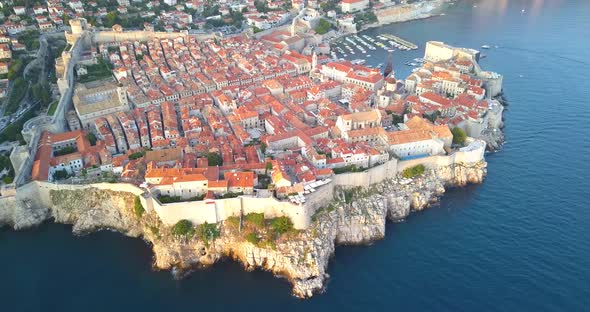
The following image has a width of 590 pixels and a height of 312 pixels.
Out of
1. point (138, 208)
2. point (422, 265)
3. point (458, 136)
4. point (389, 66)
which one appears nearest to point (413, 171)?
point (458, 136)

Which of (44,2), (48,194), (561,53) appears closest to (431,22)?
(561,53)

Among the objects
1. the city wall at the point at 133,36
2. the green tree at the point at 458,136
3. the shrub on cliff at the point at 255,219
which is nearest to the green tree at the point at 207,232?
the shrub on cliff at the point at 255,219

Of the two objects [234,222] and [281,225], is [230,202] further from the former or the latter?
[281,225]

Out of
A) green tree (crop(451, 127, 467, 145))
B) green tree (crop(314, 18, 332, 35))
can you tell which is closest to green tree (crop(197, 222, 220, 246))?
green tree (crop(451, 127, 467, 145))

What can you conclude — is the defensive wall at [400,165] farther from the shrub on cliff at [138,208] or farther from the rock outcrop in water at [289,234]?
the shrub on cliff at [138,208]

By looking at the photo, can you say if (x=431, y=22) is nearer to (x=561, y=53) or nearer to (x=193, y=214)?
(x=561, y=53)

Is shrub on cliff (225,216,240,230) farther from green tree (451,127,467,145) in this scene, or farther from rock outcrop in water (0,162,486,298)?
green tree (451,127,467,145)

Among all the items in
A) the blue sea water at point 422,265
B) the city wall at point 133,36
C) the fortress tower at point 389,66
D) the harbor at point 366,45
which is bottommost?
the blue sea water at point 422,265
